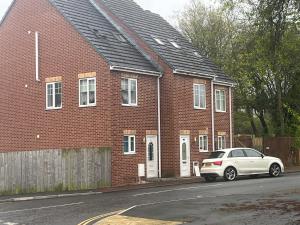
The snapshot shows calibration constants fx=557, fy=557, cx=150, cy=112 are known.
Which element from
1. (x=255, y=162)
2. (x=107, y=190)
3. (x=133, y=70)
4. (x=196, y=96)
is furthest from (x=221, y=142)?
(x=107, y=190)

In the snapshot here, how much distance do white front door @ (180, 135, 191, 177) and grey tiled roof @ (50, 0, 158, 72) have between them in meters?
4.11

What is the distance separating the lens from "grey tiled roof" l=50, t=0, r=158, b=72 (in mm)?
27875

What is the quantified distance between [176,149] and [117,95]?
477cm

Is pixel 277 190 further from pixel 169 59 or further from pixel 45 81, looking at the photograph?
pixel 45 81

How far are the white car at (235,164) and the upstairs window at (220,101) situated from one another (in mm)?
6860

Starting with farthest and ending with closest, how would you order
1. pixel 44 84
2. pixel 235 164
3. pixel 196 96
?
pixel 196 96 < pixel 44 84 < pixel 235 164

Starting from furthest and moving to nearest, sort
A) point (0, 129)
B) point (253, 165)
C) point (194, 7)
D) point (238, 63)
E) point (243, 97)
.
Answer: point (194, 7) → point (243, 97) → point (238, 63) → point (0, 129) → point (253, 165)

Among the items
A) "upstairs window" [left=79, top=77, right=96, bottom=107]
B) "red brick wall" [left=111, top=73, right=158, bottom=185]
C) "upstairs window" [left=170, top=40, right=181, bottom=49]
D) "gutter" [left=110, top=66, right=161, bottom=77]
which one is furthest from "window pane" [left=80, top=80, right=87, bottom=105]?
"upstairs window" [left=170, top=40, right=181, bottom=49]

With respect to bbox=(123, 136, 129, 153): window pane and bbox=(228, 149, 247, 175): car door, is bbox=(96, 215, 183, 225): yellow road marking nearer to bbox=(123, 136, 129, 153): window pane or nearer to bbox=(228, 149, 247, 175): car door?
bbox=(228, 149, 247, 175): car door

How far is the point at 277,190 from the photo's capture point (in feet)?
62.5

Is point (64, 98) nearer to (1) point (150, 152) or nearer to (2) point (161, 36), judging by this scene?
(1) point (150, 152)

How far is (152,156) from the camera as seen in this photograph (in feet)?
95.5

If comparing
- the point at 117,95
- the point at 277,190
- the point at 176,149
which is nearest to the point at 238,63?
the point at 176,149

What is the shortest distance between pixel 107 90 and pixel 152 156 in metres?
4.61
